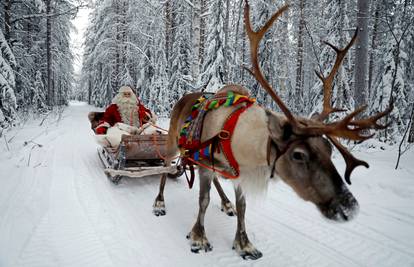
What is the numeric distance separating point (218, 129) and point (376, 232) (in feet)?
7.84

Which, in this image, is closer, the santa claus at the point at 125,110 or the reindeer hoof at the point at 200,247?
the reindeer hoof at the point at 200,247

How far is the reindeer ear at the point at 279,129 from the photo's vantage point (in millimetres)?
2006

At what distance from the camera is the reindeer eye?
1941mm

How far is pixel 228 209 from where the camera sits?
3.78 meters

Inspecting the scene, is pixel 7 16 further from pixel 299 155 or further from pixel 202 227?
pixel 299 155

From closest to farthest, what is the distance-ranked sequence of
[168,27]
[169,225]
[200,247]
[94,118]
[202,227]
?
[200,247]
[202,227]
[169,225]
[94,118]
[168,27]

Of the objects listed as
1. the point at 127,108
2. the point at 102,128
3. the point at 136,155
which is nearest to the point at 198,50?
the point at 127,108

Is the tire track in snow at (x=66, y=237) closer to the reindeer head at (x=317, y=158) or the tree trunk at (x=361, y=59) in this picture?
the reindeer head at (x=317, y=158)

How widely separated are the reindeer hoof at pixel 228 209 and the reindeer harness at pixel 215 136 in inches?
38.3

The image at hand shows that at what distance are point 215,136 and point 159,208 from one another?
1731 millimetres

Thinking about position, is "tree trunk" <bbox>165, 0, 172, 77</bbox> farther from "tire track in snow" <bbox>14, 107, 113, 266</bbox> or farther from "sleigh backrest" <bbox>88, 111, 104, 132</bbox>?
"tire track in snow" <bbox>14, 107, 113, 266</bbox>

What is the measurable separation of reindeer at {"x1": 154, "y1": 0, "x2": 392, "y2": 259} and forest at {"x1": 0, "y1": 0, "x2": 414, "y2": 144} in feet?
21.4

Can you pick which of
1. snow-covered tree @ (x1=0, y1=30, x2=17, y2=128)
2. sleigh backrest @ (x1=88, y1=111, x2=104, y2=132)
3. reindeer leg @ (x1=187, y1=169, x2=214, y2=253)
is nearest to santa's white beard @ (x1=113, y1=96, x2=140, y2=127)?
sleigh backrest @ (x1=88, y1=111, x2=104, y2=132)

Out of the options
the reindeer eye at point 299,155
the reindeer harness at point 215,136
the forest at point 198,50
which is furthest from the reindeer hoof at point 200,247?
the forest at point 198,50
